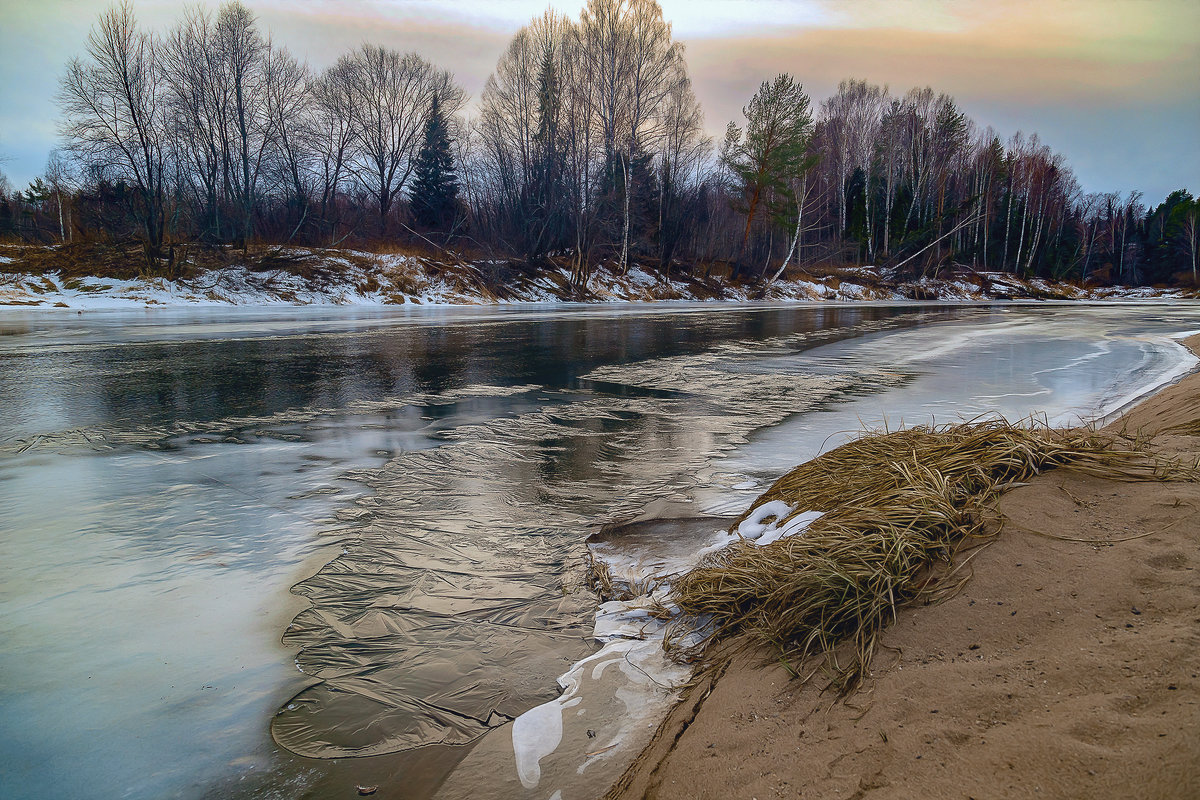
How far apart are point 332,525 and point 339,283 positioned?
2686 cm

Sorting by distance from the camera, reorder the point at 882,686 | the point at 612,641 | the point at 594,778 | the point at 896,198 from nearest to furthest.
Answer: the point at 882,686, the point at 594,778, the point at 612,641, the point at 896,198

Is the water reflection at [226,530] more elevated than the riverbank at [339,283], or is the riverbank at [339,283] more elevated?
the riverbank at [339,283]

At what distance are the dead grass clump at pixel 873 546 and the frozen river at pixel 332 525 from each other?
0.58m

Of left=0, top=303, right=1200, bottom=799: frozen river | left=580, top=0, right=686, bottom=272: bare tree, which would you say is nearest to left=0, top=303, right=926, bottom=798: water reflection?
left=0, top=303, right=1200, bottom=799: frozen river

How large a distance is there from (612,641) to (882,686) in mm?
1024

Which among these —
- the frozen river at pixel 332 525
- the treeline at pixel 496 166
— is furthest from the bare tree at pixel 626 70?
A: the frozen river at pixel 332 525

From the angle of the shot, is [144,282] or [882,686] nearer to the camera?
[882,686]

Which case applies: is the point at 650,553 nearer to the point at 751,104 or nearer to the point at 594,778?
the point at 594,778

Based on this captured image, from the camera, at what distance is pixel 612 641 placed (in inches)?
88.0

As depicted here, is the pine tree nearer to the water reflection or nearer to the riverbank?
the riverbank

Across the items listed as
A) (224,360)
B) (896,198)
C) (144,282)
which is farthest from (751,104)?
(224,360)

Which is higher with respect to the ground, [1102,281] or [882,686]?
[1102,281]

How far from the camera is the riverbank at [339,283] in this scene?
22609 mm

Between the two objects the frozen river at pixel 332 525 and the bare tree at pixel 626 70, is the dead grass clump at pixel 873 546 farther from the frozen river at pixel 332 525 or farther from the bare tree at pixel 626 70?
the bare tree at pixel 626 70
